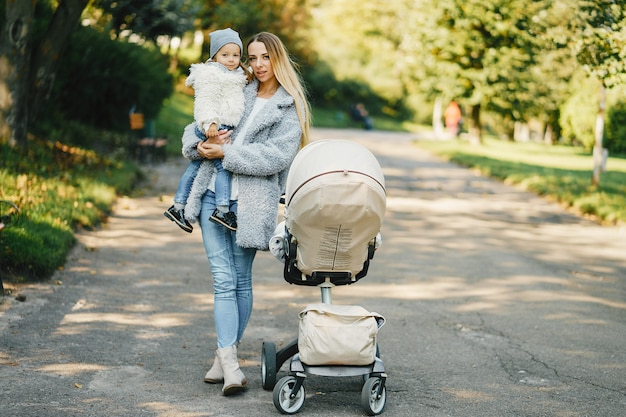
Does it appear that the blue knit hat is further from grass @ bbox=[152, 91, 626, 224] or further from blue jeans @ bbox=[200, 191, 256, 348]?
grass @ bbox=[152, 91, 626, 224]

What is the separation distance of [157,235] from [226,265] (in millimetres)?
5868

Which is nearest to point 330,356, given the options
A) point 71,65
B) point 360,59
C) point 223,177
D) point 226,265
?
point 226,265

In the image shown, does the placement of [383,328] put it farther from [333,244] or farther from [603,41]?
[603,41]

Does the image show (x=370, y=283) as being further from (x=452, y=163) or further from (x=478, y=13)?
(x=478, y=13)

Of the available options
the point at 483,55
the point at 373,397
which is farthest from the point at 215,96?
the point at 483,55

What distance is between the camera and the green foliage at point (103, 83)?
63.2 ft

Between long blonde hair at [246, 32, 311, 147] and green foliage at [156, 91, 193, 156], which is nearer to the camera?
long blonde hair at [246, 32, 311, 147]

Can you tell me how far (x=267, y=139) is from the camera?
516cm

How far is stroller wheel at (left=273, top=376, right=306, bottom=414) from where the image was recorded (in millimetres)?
4660

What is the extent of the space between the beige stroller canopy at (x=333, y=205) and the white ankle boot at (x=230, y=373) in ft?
2.39

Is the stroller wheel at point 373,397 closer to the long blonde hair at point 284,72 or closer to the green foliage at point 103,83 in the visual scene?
the long blonde hair at point 284,72

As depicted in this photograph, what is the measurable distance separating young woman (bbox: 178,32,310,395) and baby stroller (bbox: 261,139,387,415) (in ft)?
0.87

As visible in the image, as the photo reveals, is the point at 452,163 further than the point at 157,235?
Yes

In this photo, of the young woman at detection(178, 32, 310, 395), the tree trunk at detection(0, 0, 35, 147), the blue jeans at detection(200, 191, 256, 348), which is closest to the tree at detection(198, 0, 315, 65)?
the tree trunk at detection(0, 0, 35, 147)
